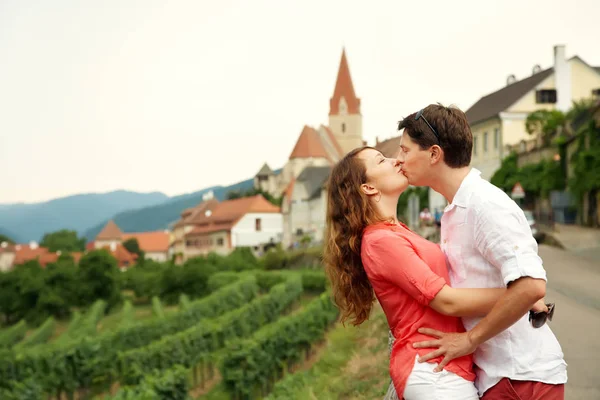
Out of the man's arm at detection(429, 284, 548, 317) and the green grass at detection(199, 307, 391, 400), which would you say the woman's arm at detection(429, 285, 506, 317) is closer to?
the man's arm at detection(429, 284, 548, 317)

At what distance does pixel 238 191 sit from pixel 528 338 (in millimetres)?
118275

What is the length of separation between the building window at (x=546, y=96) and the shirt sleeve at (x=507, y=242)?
42.7 metres

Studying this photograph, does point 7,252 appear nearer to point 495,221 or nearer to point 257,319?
point 257,319

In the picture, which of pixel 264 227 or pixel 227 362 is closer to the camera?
pixel 227 362

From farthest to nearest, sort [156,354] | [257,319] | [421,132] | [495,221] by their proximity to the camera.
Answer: [257,319] → [156,354] → [421,132] → [495,221]

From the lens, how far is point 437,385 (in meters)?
3.12

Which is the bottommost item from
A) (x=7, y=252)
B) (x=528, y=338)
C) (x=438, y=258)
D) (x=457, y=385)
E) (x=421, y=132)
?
(x=7, y=252)

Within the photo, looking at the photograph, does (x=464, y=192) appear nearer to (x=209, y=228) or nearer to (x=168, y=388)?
(x=168, y=388)

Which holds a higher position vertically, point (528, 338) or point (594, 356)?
point (528, 338)

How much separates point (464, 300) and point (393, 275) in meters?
0.32

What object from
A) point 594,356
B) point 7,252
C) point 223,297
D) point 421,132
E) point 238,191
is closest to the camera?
point 421,132

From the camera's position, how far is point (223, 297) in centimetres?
4300

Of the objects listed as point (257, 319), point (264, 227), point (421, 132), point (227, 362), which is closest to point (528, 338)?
point (421, 132)

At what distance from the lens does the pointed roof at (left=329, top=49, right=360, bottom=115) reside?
13612 cm
